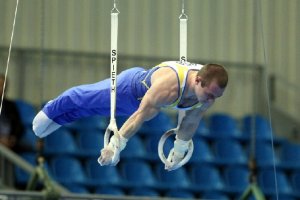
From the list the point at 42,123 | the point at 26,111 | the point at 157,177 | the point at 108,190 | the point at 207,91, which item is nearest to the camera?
the point at 207,91

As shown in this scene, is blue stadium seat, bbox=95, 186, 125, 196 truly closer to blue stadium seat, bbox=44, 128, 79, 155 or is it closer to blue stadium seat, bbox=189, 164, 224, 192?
blue stadium seat, bbox=44, 128, 79, 155

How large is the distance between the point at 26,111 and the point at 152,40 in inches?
73.9

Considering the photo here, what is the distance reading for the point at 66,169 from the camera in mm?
11070

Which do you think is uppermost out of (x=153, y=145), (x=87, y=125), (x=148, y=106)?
(x=148, y=106)

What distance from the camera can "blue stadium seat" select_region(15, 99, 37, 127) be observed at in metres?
11.1

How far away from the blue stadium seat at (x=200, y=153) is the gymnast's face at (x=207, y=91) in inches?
180

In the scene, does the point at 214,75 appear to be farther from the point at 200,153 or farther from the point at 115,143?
the point at 200,153

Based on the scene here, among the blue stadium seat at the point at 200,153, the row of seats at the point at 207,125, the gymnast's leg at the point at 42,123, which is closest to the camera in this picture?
the gymnast's leg at the point at 42,123

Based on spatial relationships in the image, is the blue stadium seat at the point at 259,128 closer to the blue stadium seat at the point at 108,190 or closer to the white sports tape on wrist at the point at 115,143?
the blue stadium seat at the point at 108,190

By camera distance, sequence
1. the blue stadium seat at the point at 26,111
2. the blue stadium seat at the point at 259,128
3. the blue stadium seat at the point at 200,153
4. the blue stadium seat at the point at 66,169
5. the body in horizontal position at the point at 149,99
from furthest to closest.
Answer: the blue stadium seat at the point at 259,128 < the blue stadium seat at the point at 200,153 < the blue stadium seat at the point at 26,111 < the blue stadium seat at the point at 66,169 < the body in horizontal position at the point at 149,99

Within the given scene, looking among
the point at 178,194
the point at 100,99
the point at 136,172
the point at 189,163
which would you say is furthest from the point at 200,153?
the point at 100,99

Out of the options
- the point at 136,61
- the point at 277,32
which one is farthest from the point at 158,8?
the point at 277,32

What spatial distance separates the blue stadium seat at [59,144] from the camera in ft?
36.5

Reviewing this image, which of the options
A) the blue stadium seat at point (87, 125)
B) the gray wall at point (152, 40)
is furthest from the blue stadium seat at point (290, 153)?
Answer: the blue stadium seat at point (87, 125)
